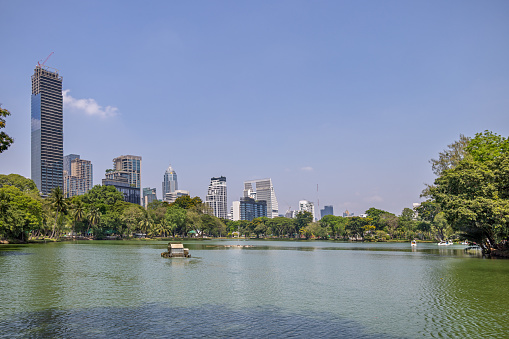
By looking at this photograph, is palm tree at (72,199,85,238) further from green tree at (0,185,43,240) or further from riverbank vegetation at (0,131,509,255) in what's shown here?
green tree at (0,185,43,240)

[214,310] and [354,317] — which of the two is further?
[214,310]

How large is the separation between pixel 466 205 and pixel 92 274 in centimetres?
3911

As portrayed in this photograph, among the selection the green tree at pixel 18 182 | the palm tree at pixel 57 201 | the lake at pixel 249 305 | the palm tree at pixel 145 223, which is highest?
the green tree at pixel 18 182

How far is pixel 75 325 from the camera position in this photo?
1517 cm

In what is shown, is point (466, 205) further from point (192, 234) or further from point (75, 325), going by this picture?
point (192, 234)

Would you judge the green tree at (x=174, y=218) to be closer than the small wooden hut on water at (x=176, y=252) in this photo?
No

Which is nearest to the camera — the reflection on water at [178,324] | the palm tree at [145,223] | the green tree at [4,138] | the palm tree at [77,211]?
the reflection on water at [178,324]

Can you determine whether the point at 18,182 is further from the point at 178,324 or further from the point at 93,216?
the point at 178,324

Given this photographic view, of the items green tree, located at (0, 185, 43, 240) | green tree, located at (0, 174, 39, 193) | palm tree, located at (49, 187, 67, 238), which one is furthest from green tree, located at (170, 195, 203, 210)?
green tree, located at (0, 185, 43, 240)

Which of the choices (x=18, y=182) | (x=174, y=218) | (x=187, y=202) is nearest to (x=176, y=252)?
(x=18, y=182)

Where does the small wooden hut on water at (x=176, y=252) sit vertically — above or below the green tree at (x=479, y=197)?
below

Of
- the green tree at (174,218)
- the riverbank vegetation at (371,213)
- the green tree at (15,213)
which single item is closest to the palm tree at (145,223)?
the riverbank vegetation at (371,213)

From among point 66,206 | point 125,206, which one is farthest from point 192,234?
point 66,206

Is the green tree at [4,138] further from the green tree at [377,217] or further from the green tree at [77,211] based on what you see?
the green tree at [377,217]
